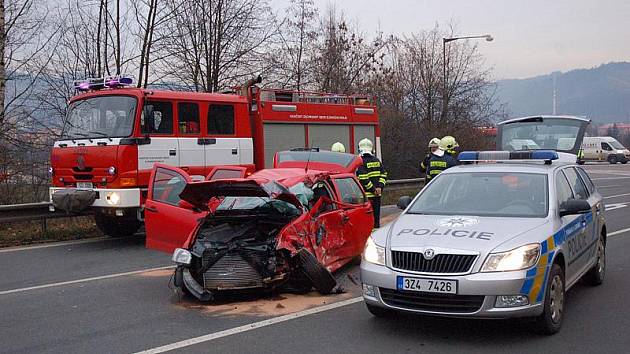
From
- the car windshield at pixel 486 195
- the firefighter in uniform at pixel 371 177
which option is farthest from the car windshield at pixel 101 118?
the car windshield at pixel 486 195

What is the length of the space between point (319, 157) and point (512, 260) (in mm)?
7640

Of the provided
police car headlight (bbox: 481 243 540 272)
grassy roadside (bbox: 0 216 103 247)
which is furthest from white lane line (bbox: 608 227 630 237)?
grassy roadside (bbox: 0 216 103 247)

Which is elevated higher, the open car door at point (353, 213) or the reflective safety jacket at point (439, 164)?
the reflective safety jacket at point (439, 164)

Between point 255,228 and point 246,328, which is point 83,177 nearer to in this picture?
point 255,228

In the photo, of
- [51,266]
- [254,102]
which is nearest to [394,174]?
[254,102]

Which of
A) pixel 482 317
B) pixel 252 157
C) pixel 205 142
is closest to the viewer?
pixel 482 317

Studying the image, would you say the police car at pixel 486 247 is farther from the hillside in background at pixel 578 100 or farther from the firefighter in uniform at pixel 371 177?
the hillside in background at pixel 578 100

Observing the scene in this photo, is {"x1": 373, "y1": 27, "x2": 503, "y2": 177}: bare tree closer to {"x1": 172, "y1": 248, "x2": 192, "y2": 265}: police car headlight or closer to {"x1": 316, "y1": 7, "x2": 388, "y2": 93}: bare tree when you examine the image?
{"x1": 316, "y1": 7, "x2": 388, "y2": 93}: bare tree

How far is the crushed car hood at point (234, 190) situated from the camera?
687 centimetres

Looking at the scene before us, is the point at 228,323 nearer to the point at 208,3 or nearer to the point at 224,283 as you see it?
the point at 224,283

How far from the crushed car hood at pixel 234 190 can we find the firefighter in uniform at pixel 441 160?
4.48 meters

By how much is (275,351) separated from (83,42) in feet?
46.4

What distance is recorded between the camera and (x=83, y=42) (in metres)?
17.1

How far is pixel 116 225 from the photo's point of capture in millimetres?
12297
